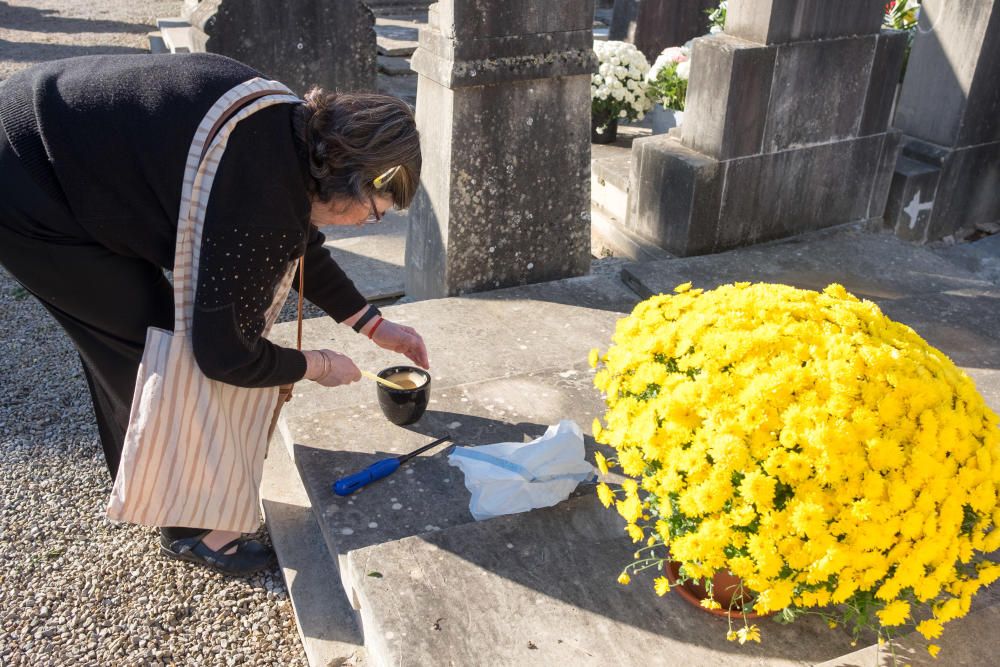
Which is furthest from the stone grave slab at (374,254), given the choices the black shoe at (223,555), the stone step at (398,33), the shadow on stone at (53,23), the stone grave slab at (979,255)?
the shadow on stone at (53,23)

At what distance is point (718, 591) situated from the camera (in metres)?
1.96

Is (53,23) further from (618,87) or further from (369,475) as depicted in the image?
(369,475)

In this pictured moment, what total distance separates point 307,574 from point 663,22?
634cm

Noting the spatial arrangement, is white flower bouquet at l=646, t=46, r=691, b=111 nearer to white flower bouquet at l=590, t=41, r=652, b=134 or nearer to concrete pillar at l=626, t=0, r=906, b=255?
white flower bouquet at l=590, t=41, r=652, b=134

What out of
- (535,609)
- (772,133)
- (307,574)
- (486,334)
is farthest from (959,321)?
(307,574)

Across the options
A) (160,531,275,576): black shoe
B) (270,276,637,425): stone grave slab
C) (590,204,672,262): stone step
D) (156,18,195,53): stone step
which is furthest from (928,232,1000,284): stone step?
(156,18,195,53): stone step

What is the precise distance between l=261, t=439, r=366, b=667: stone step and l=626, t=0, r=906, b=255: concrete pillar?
2.15 meters

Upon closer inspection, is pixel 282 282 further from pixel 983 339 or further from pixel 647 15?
pixel 647 15

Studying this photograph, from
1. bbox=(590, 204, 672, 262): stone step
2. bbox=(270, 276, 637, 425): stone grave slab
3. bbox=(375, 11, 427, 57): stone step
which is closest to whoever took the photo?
bbox=(270, 276, 637, 425): stone grave slab

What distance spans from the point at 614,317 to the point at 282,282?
5.13ft

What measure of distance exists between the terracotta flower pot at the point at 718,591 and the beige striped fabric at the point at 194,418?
112cm

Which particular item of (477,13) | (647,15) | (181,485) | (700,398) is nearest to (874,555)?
(700,398)

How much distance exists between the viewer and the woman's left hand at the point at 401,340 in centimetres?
268

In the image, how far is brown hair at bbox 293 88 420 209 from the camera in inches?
75.3
